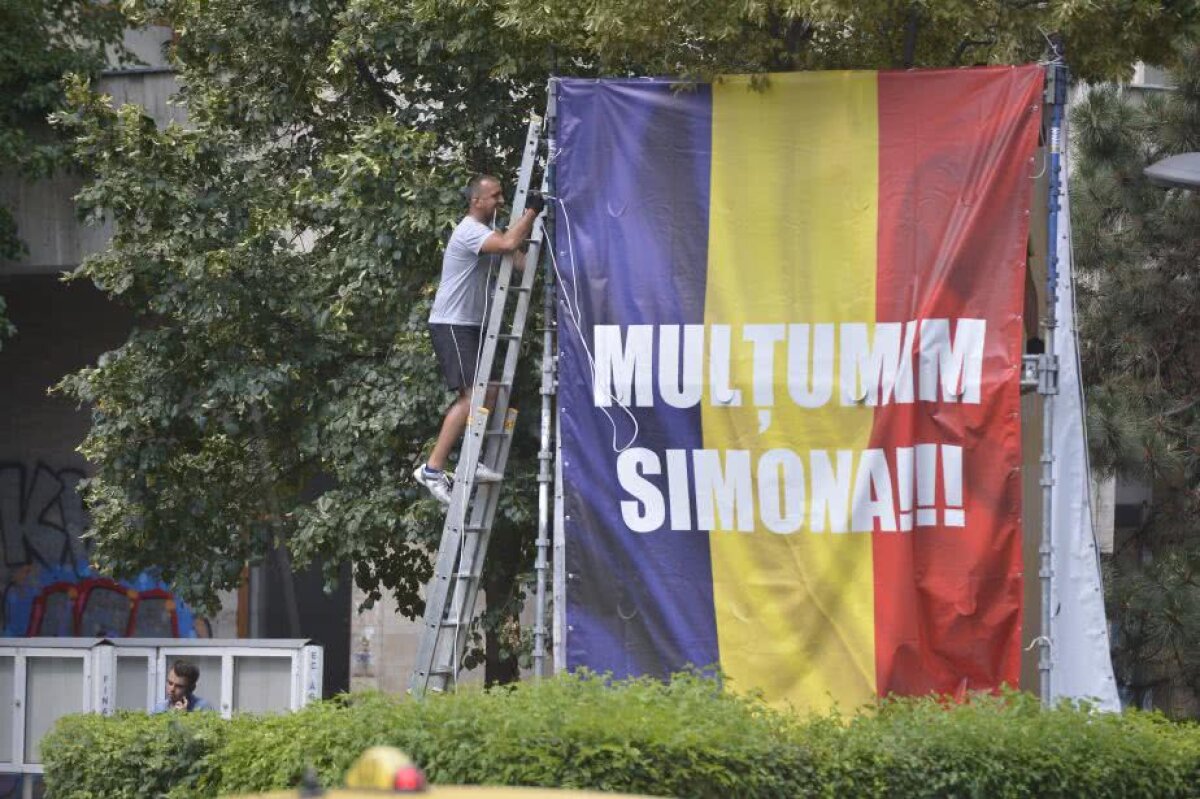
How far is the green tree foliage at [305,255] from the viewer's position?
12461 mm

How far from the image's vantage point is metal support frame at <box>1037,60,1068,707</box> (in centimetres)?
1031

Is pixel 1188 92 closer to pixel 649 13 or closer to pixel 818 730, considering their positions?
pixel 649 13

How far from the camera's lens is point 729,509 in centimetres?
1066

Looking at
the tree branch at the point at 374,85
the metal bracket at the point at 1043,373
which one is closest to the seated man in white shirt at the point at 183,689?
the tree branch at the point at 374,85

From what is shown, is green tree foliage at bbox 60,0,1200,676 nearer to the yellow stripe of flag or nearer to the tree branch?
the tree branch

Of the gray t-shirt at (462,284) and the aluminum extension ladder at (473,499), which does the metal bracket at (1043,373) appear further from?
the gray t-shirt at (462,284)

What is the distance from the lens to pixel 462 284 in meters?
11.3

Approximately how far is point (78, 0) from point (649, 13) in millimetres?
8620

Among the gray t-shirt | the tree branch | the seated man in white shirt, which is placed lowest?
the seated man in white shirt

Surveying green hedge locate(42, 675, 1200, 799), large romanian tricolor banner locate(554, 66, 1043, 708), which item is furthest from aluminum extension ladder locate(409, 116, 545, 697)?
green hedge locate(42, 675, 1200, 799)

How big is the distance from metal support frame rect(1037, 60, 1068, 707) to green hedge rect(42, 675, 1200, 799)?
1.48ft

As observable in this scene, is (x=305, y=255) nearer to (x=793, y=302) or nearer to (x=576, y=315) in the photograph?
(x=576, y=315)

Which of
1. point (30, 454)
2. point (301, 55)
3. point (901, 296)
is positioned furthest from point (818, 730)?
point (30, 454)

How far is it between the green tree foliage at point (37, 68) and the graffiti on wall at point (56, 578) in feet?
13.4
